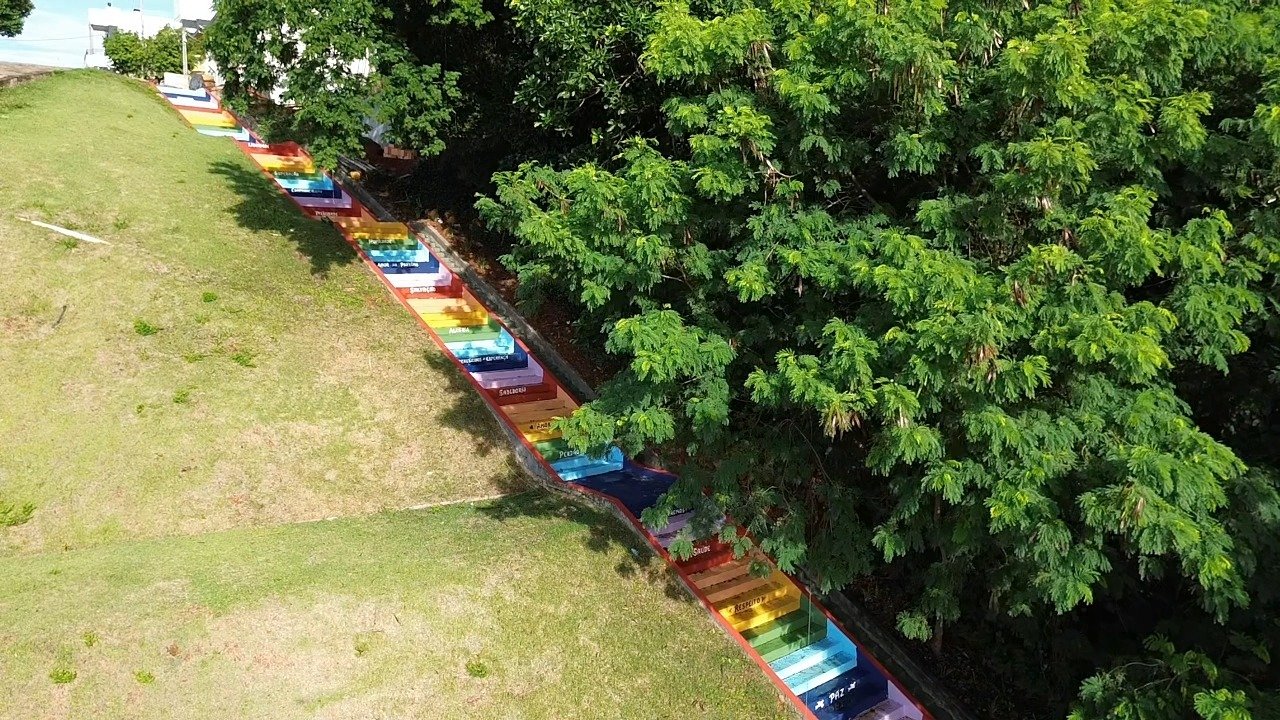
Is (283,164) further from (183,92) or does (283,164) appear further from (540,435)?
(540,435)

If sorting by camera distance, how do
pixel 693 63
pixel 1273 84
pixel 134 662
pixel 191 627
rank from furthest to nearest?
1. pixel 693 63
2. pixel 191 627
3. pixel 134 662
4. pixel 1273 84

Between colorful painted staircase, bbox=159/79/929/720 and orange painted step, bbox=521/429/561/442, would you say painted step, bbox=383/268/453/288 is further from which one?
orange painted step, bbox=521/429/561/442

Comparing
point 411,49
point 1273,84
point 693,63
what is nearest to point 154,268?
point 411,49

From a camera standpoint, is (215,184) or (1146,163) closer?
(1146,163)

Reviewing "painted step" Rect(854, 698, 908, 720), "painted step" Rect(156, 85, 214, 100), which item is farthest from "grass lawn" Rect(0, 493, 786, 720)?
"painted step" Rect(156, 85, 214, 100)

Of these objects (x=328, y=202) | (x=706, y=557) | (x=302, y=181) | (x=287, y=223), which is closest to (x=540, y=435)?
(x=706, y=557)

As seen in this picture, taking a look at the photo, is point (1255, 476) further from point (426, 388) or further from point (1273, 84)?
point (426, 388)
